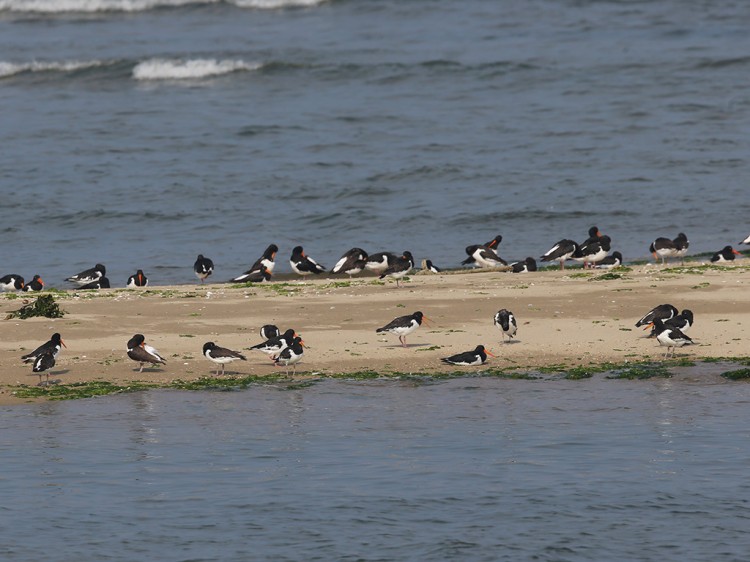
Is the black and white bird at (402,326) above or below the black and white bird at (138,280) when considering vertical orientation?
below

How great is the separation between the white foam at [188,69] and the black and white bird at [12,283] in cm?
2738

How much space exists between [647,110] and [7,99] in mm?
24102

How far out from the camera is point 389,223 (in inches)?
1326

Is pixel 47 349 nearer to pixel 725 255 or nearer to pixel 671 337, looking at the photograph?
pixel 671 337

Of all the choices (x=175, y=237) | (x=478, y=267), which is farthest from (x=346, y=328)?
(x=175, y=237)

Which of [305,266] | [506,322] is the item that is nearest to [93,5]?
[305,266]

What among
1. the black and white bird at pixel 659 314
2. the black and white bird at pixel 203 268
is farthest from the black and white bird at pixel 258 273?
the black and white bird at pixel 659 314

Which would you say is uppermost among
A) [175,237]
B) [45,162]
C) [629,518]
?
[45,162]

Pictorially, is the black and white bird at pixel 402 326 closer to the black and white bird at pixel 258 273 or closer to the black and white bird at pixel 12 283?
the black and white bird at pixel 258 273

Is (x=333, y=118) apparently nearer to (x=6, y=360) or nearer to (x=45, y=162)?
(x=45, y=162)

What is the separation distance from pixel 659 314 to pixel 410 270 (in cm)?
794

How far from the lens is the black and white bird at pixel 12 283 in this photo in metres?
26.4

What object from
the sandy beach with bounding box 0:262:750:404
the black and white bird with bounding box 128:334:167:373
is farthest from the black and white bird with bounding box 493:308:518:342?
the black and white bird with bounding box 128:334:167:373

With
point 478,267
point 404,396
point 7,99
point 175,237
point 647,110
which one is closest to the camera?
point 404,396
